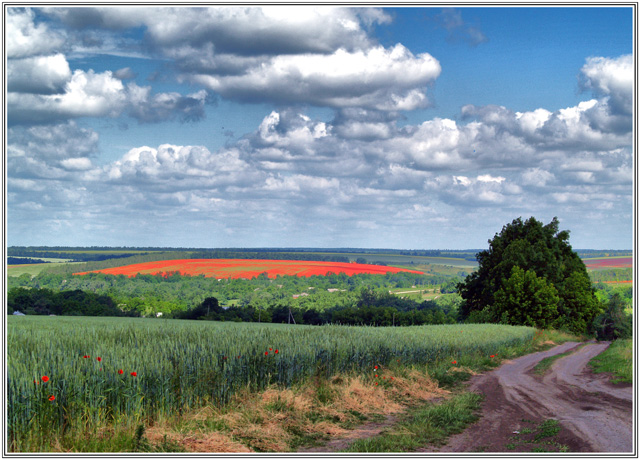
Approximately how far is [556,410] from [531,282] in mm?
48336

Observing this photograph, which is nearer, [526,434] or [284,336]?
[526,434]

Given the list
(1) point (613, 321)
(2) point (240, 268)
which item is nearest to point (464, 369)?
(2) point (240, 268)

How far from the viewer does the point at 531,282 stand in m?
59.4

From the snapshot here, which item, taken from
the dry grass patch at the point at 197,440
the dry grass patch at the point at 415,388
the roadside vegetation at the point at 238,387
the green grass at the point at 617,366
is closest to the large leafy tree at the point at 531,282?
the roadside vegetation at the point at 238,387

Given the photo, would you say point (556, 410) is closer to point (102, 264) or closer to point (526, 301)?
point (526, 301)

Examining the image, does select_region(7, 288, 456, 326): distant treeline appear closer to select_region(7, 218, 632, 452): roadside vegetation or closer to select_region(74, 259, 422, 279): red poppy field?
select_region(74, 259, 422, 279): red poppy field

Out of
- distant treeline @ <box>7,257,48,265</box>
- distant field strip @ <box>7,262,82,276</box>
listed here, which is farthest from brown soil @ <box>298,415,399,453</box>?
distant field strip @ <box>7,262,82,276</box>

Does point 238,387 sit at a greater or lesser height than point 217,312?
greater

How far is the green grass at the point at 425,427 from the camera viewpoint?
10061 mm

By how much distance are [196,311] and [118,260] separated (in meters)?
29.6

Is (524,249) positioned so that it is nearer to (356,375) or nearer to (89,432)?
(356,375)

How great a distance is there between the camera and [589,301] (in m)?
68.4

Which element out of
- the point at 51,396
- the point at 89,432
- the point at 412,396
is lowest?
the point at 412,396

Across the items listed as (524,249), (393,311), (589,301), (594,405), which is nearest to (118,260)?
(393,311)
